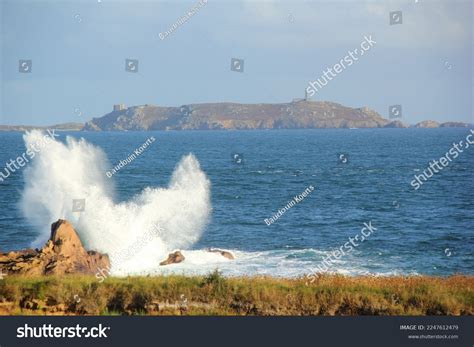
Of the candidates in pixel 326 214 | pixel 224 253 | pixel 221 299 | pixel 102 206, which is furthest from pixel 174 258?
pixel 326 214

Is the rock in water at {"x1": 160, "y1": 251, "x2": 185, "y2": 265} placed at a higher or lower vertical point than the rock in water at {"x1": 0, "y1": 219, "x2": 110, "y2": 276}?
lower

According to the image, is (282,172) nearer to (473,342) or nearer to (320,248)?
(320,248)

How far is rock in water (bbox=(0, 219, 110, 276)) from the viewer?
26.5 m

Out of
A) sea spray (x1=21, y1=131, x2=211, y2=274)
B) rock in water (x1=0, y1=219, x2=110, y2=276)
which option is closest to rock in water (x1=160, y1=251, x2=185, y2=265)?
sea spray (x1=21, y1=131, x2=211, y2=274)

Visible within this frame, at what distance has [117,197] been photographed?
58938 mm

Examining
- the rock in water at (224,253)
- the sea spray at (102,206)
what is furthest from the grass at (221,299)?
the rock in water at (224,253)

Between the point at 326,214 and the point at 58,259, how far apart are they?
2882cm

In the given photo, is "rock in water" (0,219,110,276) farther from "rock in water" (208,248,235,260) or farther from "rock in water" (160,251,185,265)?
"rock in water" (208,248,235,260)

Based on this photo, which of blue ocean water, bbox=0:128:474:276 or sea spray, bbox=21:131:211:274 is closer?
blue ocean water, bbox=0:128:474:276

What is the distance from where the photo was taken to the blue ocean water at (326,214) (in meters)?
35.2

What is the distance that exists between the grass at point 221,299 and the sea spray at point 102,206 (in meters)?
15.9

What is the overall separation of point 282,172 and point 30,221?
141 ft

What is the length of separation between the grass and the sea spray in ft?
52.2

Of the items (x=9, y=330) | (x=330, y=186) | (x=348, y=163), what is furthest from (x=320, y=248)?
(x=348, y=163)
